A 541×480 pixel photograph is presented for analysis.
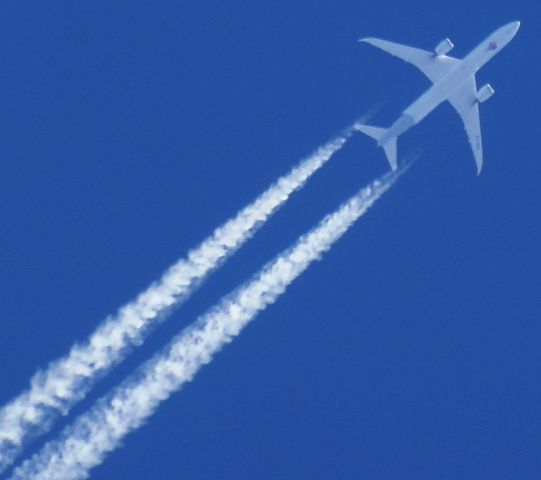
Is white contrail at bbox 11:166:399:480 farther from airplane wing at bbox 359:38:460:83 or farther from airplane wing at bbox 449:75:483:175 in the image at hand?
airplane wing at bbox 359:38:460:83

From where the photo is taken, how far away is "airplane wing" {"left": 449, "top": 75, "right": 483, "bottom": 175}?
184ft

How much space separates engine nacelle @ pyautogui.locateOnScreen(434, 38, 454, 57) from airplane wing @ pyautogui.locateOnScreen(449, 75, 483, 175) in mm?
2646

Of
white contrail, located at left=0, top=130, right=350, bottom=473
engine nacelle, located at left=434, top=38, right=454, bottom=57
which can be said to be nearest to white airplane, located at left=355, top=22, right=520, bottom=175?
engine nacelle, located at left=434, top=38, right=454, bottom=57

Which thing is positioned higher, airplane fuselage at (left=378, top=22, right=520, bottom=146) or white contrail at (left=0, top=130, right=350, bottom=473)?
airplane fuselage at (left=378, top=22, right=520, bottom=146)

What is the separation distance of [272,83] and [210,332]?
14.1 m

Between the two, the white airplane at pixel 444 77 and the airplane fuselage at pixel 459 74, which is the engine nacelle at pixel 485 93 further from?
the airplane fuselage at pixel 459 74

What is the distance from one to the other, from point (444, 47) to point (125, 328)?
70.7 feet

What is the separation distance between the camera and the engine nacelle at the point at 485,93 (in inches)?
2156

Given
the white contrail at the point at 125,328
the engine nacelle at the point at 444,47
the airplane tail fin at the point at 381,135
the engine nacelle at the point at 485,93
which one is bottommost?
the white contrail at the point at 125,328

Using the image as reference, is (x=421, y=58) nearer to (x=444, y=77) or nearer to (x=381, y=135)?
(x=444, y=77)

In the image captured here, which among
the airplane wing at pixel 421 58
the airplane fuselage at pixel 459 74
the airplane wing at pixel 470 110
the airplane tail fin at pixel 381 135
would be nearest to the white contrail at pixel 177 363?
A: the airplane tail fin at pixel 381 135

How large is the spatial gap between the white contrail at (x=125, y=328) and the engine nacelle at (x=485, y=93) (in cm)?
739

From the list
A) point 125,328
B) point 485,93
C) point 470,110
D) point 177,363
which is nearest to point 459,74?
point 485,93

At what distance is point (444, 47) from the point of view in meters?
53.9
